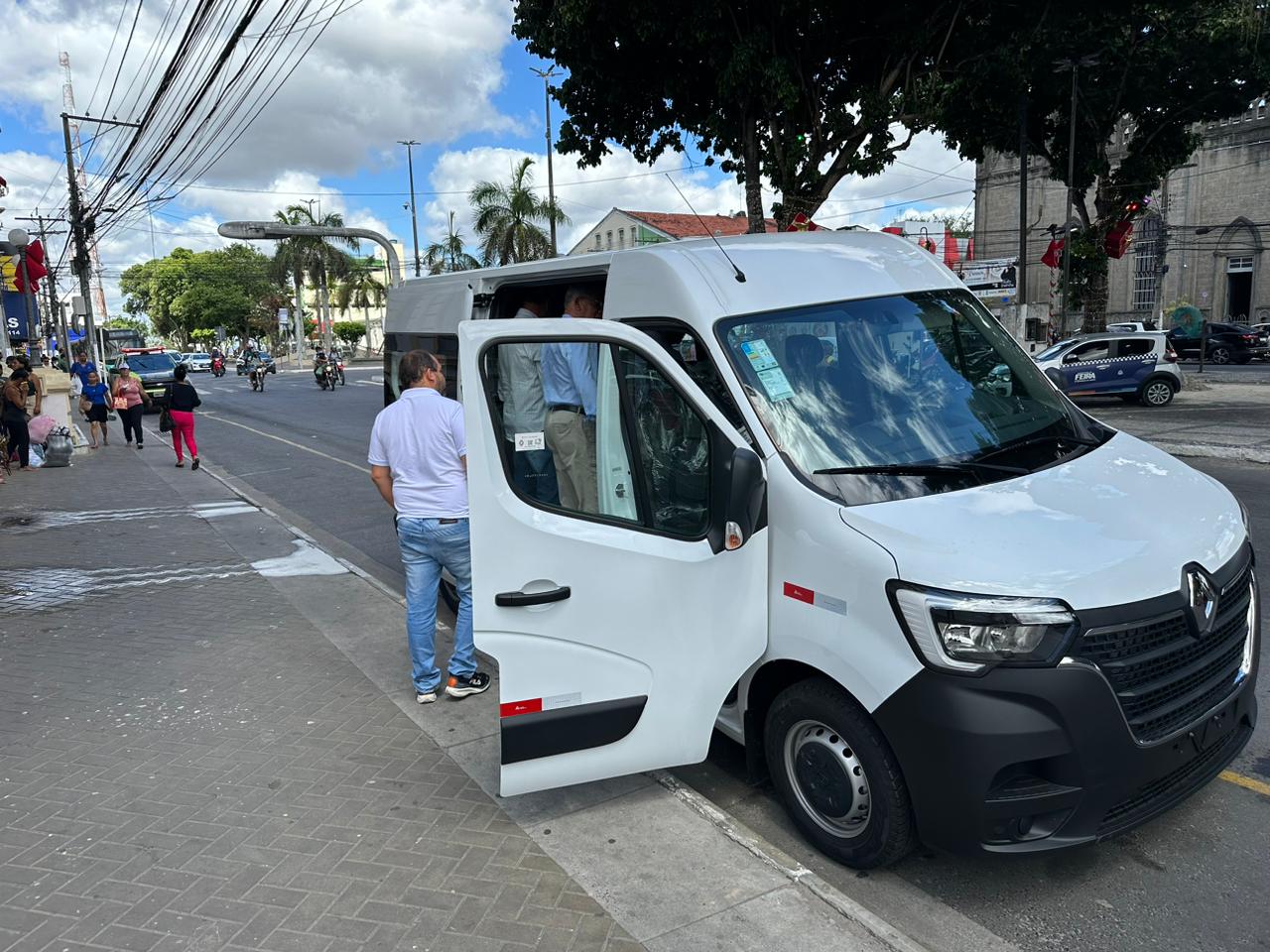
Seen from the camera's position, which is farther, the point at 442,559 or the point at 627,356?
the point at 442,559

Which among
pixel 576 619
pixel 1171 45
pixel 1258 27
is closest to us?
pixel 576 619

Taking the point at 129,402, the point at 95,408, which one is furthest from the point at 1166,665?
the point at 95,408

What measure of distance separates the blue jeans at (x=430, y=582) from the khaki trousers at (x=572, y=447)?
1.20 m

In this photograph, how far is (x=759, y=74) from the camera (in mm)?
14656

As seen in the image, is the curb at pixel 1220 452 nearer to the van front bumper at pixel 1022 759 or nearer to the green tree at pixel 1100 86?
the green tree at pixel 1100 86

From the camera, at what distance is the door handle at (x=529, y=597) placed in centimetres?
332

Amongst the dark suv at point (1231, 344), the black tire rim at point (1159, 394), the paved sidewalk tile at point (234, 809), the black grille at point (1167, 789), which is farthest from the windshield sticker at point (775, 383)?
the dark suv at point (1231, 344)

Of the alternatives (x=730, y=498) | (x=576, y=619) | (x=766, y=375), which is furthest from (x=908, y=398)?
(x=576, y=619)

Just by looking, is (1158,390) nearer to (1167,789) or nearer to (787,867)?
(1167,789)

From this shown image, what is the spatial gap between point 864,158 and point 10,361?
52.6 feet

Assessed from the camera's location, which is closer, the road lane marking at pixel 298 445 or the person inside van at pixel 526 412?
the person inside van at pixel 526 412

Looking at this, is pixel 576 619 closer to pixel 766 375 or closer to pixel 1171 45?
pixel 766 375

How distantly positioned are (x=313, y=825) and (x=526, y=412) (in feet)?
6.10

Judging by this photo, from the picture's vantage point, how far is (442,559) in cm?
468
